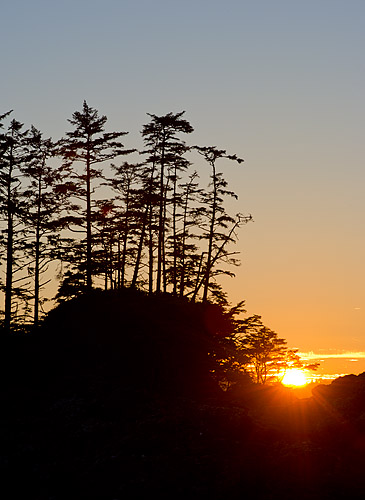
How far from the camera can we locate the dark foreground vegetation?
21172 millimetres

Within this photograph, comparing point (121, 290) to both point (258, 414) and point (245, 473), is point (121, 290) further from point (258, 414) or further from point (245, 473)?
point (245, 473)

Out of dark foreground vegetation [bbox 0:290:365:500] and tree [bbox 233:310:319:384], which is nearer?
dark foreground vegetation [bbox 0:290:365:500]

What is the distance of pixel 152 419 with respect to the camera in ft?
85.6

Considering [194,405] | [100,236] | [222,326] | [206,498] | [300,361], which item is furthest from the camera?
[300,361]

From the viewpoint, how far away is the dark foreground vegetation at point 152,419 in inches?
834

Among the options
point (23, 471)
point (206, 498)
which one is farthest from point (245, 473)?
point (23, 471)

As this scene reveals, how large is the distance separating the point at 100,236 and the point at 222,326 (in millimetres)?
12424

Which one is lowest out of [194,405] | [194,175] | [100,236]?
[194,405]

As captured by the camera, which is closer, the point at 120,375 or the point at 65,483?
the point at 65,483

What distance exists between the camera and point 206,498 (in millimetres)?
19812

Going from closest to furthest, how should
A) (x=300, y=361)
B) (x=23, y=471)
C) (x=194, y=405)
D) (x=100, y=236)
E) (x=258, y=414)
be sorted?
(x=23, y=471)
(x=194, y=405)
(x=258, y=414)
(x=100, y=236)
(x=300, y=361)

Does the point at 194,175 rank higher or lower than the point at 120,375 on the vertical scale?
higher

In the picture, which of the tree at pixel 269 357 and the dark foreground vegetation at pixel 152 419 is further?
the tree at pixel 269 357

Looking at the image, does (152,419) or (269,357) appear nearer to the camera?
(152,419)
